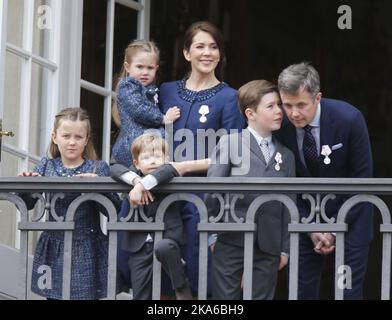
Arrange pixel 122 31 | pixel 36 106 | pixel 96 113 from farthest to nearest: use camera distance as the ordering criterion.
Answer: pixel 122 31
pixel 96 113
pixel 36 106

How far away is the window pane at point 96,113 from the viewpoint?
11569mm

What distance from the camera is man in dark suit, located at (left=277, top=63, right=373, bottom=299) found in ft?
31.8

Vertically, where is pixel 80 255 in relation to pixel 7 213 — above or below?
below

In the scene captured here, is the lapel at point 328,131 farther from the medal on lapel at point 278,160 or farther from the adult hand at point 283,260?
the adult hand at point 283,260

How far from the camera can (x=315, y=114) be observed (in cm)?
978

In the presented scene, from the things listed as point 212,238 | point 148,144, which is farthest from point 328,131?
point 148,144

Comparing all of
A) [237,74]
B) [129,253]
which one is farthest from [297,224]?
[237,74]

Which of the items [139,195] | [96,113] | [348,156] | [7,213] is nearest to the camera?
[139,195]

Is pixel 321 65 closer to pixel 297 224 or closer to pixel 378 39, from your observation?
pixel 378 39

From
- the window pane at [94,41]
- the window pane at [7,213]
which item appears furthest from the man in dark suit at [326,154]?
the window pane at [94,41]

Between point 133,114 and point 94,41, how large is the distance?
167 centimetres

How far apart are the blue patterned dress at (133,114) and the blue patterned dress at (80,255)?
269 millimetres

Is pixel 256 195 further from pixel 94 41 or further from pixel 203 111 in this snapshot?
pixel 94 41

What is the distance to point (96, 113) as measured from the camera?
38.2ft
